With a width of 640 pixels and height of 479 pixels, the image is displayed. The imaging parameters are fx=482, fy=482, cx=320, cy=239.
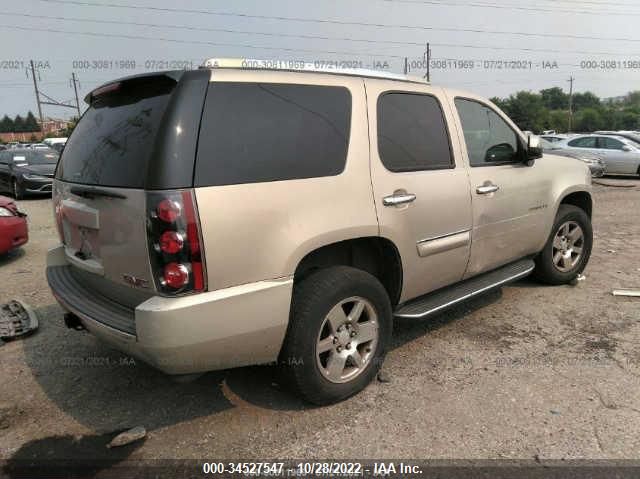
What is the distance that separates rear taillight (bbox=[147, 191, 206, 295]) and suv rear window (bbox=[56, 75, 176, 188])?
0.69 feet

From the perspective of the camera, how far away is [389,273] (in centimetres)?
320

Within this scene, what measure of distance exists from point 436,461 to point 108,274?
1.93 metres

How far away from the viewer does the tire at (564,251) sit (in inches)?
184

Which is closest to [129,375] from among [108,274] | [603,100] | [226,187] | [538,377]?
[108,274]

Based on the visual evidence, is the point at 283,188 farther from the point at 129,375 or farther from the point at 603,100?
the point at 603,100

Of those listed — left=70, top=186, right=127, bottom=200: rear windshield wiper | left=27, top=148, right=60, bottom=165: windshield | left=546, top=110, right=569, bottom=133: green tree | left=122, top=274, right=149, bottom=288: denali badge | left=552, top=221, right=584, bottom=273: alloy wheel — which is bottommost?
left=552, top=221, right=584, bottom=273: alloy wheel

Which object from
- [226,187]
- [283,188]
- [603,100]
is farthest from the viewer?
[603,100]

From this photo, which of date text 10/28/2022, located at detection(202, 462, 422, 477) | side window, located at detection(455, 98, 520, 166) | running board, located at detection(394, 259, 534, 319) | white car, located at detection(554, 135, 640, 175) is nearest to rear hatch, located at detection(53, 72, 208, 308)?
date text 10/28/2022, located at detection(202, 462, 422, 477)

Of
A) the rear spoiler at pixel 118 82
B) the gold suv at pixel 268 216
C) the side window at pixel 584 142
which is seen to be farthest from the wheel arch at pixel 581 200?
the side window at pixel 584 142

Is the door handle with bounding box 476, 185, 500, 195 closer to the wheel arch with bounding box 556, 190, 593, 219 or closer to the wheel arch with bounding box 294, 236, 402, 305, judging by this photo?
the wheel arch with bounding box 294, 236, 402, 305

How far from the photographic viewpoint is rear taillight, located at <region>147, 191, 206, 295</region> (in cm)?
216

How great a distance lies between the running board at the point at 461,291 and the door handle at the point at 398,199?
746 mm

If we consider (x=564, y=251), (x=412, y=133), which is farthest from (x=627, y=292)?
(x=412, y=133)

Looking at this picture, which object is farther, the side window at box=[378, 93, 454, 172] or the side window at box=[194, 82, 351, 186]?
the side window at box=[378, 93, 454, 172]
